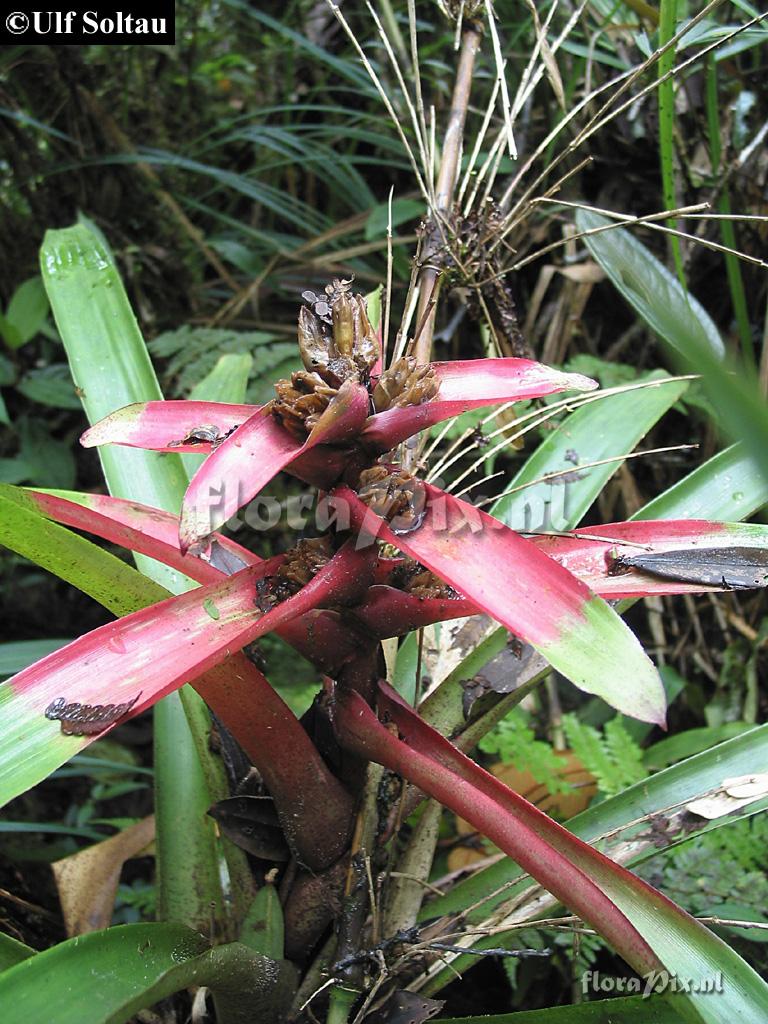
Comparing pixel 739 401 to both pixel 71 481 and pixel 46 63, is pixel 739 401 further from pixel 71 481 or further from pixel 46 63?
pixel 46 63

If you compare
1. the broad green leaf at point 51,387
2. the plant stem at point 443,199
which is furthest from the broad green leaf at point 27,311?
the plant stem at point 443,199

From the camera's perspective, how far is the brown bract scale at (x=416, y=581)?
71 centimetres

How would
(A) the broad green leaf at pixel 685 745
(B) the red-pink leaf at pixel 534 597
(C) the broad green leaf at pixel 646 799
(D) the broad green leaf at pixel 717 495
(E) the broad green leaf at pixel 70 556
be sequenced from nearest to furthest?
(B) the red-pink leaf at pixel 534 597
(E) the broad green leaf at pixel 70 556
(C) the broad green leaf at pixel 646 799
(D) the broad green leaf at pixel 717 495
(A) the broad green leaf at pixel 685 745

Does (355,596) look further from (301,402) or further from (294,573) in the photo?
(301,402)

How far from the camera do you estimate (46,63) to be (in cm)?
177

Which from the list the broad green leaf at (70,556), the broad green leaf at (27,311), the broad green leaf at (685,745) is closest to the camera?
the broad green leaf at (70,556)

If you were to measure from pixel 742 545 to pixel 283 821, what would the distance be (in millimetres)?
478

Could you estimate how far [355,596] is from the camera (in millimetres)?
678

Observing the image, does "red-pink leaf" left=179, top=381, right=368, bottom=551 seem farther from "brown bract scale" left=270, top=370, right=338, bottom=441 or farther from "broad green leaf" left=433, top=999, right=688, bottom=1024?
"broad green leaf" left=433, top=999, right=688, bottom=1024

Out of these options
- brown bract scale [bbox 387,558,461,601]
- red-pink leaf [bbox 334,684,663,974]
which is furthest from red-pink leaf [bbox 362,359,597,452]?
red-pink leaf [bbox 334,684,663,974]

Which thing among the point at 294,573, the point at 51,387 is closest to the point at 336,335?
the point at 294,573

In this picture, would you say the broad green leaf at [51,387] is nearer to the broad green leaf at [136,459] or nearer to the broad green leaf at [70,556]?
the broad green leaf at [136,459]

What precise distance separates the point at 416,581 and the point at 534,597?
6.5 inches

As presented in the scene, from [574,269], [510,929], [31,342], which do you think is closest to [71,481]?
[31,342]
